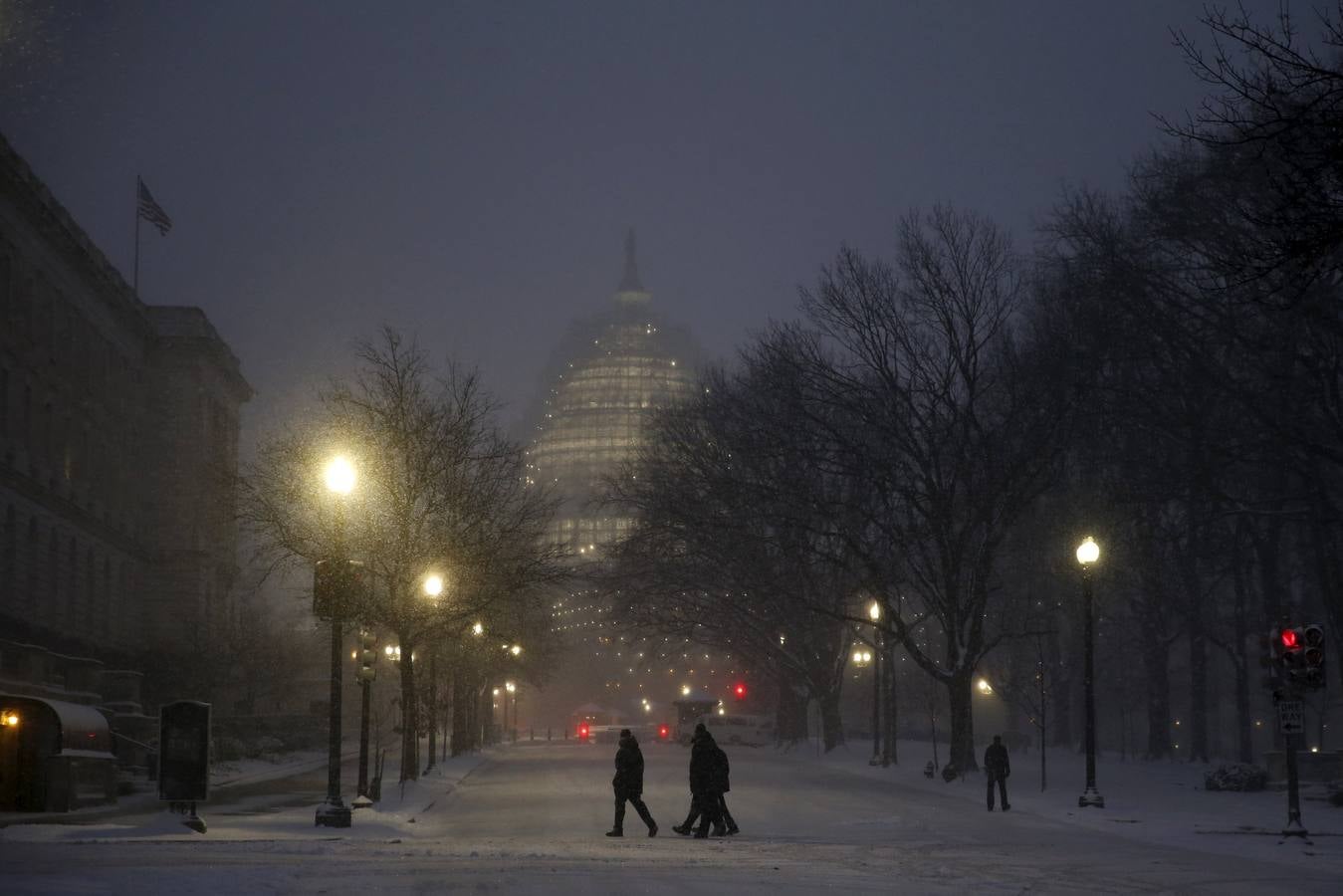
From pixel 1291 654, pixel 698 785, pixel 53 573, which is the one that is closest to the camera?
pixel 1291 654

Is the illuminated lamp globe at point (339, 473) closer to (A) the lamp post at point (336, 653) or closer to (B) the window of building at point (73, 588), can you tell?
(A) the lamp post at point (336, 653)

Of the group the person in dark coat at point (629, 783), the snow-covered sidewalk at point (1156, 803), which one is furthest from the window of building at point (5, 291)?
the person in dark coat at point (629, 783)

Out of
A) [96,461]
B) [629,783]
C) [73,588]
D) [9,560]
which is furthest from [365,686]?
[96,461]

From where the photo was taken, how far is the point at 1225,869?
21234mm

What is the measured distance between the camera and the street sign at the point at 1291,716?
25.1 metres

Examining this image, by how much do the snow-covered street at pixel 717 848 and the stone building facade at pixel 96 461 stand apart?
1491 cm

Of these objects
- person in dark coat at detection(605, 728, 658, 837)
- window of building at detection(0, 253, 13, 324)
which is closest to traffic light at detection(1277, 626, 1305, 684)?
person in dark coat at detection(605, 728, 658, 837)

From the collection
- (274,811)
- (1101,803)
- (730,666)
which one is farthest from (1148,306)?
(730,666)

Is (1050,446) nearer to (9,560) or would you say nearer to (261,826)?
(261,826)

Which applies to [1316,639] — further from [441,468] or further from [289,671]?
[289,671]

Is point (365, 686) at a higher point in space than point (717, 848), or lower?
higher

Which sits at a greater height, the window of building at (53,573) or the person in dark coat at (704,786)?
the window of building at (53,573)

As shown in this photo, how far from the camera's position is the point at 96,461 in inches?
2987

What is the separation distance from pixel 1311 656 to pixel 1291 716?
4.46 feet
